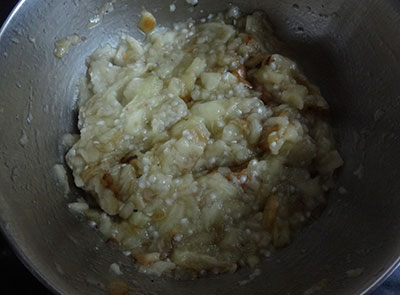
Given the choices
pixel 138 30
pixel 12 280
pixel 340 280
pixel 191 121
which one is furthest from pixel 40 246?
pixel 138 30

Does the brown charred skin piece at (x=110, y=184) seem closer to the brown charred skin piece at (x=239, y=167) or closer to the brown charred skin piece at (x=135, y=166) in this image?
the brown charred skin piece at (x=135, y=166)

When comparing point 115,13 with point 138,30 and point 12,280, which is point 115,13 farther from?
point 12,280

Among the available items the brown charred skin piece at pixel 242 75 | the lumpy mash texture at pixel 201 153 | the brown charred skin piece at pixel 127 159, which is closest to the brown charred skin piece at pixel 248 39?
the lumpy mash texture at pixel 201 153

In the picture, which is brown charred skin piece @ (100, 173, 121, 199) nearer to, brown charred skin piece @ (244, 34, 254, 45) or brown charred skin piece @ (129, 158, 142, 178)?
brown charred skin piece @ (129, 158, 142, 178)

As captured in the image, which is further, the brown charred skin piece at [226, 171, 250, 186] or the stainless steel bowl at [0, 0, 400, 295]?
the brown charred skin piece at [226, 171, 250, 186]

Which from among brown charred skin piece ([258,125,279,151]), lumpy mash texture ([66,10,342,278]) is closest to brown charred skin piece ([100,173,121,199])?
lumpy mash texture ([66,10,342,278])
